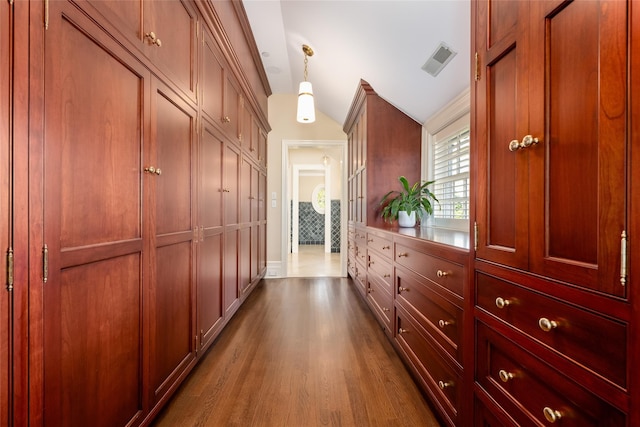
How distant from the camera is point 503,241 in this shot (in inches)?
36.6

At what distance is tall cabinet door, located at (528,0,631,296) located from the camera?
575 millimetres

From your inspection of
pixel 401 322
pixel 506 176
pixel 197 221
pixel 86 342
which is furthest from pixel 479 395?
pixel 197 221

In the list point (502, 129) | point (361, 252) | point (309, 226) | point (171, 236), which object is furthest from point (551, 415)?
point (309, 226)

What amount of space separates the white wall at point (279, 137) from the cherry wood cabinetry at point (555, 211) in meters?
3.67

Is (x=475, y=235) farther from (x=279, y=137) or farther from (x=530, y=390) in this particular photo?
(x=279, y=137)

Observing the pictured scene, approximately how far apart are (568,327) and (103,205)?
1377 mm

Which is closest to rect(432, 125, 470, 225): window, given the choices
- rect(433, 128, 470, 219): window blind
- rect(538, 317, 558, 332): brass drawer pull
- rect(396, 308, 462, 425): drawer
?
rect(433, 128, 470, 219): window blind

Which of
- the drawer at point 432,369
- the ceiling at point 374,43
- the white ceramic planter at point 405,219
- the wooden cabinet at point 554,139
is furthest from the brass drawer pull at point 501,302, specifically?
the white ceramic planter at point 405,219

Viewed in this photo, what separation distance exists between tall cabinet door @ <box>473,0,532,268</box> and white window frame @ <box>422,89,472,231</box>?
1049mm

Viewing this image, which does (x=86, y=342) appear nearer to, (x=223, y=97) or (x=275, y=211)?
(x=223, y=97)

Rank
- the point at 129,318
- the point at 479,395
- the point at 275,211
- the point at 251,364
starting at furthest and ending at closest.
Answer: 1. the point at 275,211
2. the point at 251,364
3. the point at 129,318
4. the point at 479,395

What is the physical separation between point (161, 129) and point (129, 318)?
824mm

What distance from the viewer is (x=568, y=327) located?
0.69 metres

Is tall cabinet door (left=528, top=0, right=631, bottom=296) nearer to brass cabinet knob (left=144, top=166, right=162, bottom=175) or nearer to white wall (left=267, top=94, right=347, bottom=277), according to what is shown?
brass cabinet knob (left=144, top=166, right=162, bottom=175)
